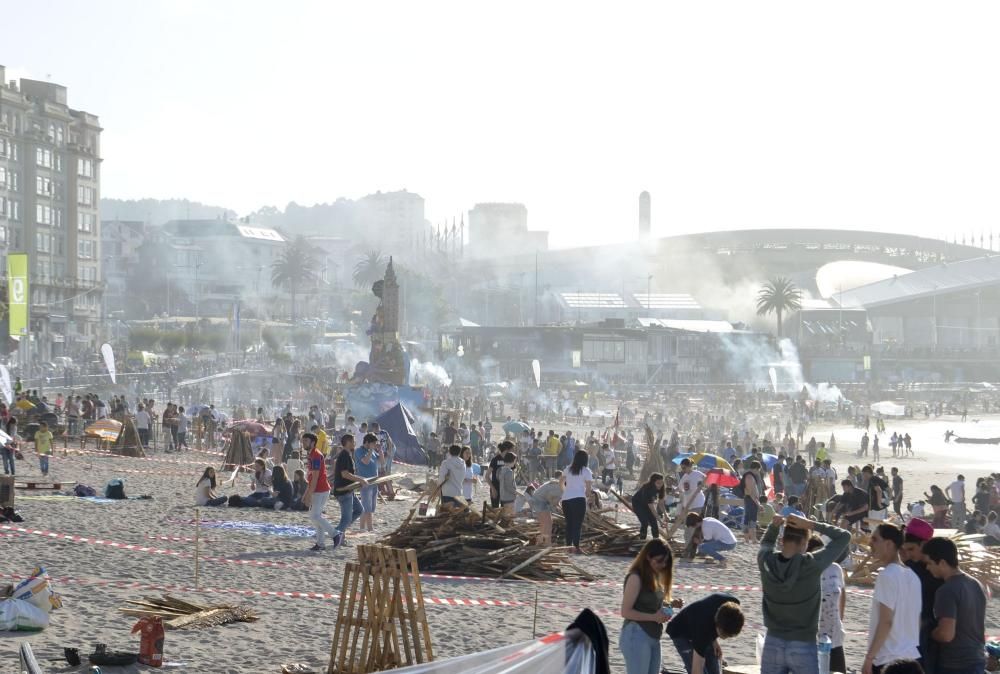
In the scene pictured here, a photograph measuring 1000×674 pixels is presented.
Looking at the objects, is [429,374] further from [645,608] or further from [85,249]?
[645,608]

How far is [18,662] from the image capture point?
317 inches

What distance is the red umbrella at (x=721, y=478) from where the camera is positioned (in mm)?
18236

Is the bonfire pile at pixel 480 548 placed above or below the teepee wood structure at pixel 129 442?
below

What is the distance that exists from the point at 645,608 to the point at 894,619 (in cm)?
125

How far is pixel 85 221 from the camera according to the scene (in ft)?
255

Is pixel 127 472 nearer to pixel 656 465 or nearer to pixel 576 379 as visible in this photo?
pixel 656 465

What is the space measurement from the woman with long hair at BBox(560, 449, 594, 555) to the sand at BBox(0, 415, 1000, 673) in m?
Result: 0.36

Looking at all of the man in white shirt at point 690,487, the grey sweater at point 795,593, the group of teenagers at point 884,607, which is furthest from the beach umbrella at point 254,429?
the grey sweater at point 795,593

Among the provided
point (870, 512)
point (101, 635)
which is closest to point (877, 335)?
point (870, 512)

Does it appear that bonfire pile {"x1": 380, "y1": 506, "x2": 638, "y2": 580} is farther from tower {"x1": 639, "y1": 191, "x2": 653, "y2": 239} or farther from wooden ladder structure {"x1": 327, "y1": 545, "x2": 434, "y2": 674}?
tower {"x1": 639, "y1": 191, "x2": 653, "y2": 239}

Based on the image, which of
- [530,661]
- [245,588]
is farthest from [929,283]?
[530,661]

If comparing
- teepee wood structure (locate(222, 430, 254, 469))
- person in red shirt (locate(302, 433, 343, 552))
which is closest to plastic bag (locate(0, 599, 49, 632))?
person in red shirt (locate(302, 433, 343, 552))

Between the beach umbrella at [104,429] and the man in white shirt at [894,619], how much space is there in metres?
21.9

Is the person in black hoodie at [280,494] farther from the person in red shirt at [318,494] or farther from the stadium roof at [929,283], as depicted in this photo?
the stadium roof at [929,283]
